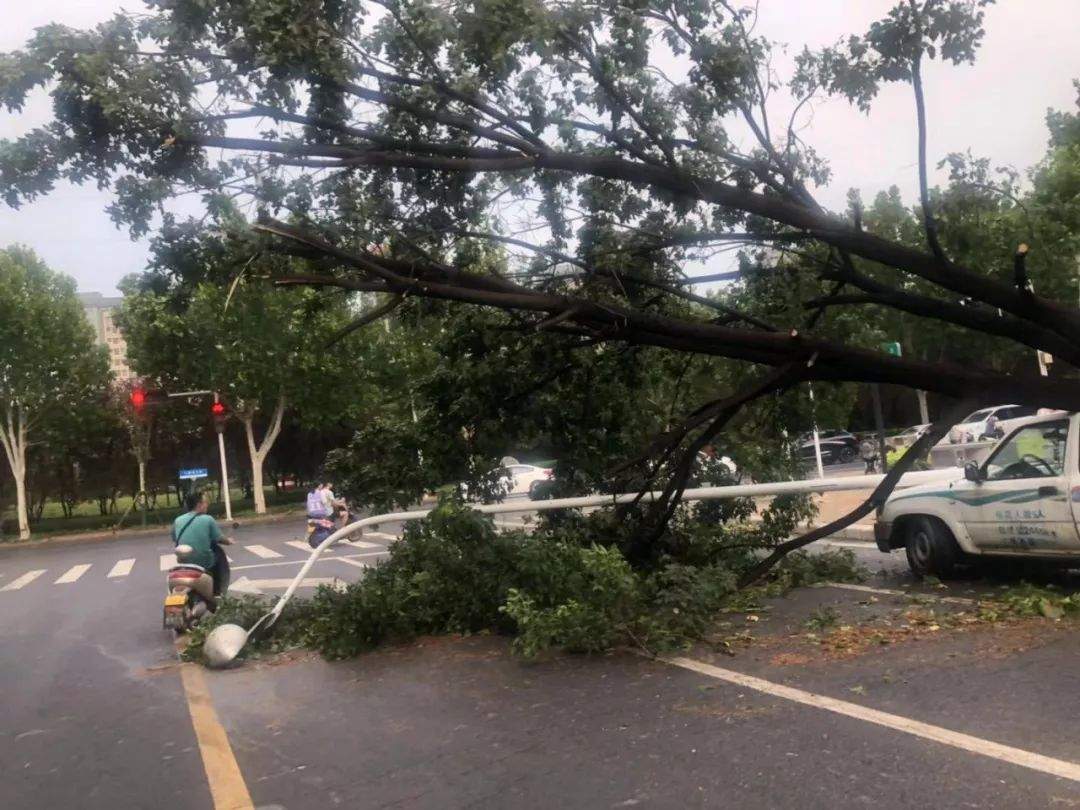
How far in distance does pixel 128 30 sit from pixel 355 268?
9.19ft

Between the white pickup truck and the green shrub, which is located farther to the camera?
the white pickup truck

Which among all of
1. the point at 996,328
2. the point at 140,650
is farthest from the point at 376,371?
the point at 996,328

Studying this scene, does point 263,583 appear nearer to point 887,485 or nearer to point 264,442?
point 887,485

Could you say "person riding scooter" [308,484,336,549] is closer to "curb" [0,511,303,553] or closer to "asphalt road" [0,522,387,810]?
"asphalt road" [0,522,387,810]

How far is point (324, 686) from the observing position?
25.7ft

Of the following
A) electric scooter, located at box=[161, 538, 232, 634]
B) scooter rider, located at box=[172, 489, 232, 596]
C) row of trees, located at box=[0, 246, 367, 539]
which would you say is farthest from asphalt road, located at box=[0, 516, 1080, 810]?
row of trees, located at box=[0, 246, 367, 539]

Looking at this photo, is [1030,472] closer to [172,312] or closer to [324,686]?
[324,686]

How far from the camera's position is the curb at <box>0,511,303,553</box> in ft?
→ 113

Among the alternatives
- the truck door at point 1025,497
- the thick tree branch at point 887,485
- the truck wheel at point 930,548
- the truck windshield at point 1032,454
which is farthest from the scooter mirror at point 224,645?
the truck windshield at point 1032,454

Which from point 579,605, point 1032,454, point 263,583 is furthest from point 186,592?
point 1032,454

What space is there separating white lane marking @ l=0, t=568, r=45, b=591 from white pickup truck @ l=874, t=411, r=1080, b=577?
16.3 meters

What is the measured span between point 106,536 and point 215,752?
3338cm

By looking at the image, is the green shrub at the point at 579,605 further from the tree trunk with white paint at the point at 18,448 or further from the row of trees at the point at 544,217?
the tree trunk with white paint at the point at 18,448

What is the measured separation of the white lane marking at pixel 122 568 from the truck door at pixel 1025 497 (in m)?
16.3
